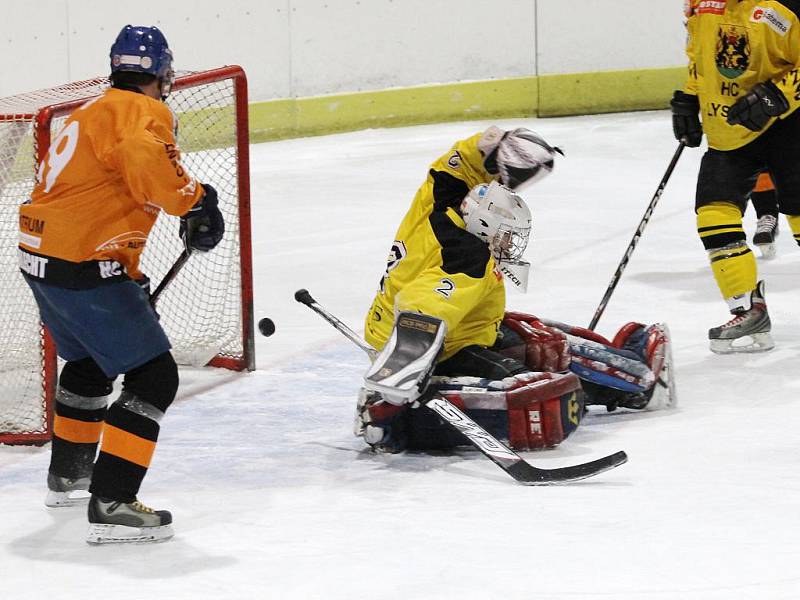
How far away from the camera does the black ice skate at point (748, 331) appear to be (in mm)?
4410

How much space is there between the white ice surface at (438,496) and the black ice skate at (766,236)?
0.21 metres

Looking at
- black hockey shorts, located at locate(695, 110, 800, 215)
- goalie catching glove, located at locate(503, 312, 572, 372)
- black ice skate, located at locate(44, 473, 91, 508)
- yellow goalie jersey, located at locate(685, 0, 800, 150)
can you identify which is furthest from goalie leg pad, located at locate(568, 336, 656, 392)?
black ice skate, located at locate(44, 473, 91, 508)

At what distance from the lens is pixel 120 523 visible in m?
2.82

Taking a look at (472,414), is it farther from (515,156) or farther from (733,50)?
(733,50)

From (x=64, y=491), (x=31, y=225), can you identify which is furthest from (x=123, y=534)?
(x=31, y=225)

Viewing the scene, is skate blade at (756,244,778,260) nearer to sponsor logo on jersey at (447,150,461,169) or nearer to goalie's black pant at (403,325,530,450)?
goalie's black pant at (403,325,530,450)

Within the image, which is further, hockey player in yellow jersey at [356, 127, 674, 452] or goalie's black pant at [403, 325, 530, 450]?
goalie's black pant at [403, 325, 530, 450]

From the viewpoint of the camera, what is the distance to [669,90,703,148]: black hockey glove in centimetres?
466

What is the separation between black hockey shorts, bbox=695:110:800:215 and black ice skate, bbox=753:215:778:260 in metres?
1.35

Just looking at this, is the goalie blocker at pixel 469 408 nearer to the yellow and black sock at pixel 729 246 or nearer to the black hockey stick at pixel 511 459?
the black hockey stick at pixel 511 459

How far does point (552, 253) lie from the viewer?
19.9ft

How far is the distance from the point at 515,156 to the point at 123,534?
4.15 ft

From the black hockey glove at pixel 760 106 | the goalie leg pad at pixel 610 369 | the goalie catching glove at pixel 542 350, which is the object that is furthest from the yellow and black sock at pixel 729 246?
the goalie catching glove at pixel 542 350

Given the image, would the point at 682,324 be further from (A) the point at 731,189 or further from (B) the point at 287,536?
(B) the point at 287,536
